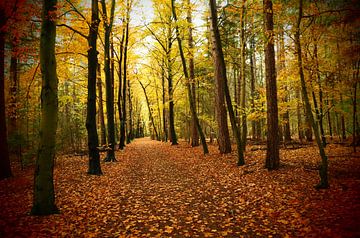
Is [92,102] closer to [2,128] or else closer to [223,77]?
[2,128]

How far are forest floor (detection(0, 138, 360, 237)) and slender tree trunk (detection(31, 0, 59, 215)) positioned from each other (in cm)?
43

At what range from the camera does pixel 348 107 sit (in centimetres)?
1327

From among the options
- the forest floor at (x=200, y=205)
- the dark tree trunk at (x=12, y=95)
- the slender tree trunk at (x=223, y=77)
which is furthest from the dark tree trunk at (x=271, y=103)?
the dark tree trunk at (x=12, y=95)

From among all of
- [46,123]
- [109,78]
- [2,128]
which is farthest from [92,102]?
[46,123]

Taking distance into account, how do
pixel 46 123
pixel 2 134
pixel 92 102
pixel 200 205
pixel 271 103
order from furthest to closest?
pixel 92 102, pixel 2 134, pixel 271 103, pixel 200 205, pixel 46 123

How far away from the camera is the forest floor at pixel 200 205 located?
436 cm

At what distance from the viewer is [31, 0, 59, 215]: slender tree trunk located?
17.4 feet

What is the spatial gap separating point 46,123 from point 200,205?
4523 mm

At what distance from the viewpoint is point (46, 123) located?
5.31 metres

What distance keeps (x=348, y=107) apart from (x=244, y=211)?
12.2m

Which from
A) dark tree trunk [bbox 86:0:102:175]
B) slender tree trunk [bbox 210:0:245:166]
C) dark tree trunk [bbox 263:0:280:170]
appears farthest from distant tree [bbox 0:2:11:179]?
dark tree trunk [bbox 263:0:280:170]

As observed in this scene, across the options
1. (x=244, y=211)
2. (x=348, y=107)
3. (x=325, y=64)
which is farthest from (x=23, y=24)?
(x=348, y=107)

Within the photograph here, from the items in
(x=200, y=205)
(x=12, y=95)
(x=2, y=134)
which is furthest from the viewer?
(x=12, y=95)

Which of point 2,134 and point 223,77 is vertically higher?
point 223,77
